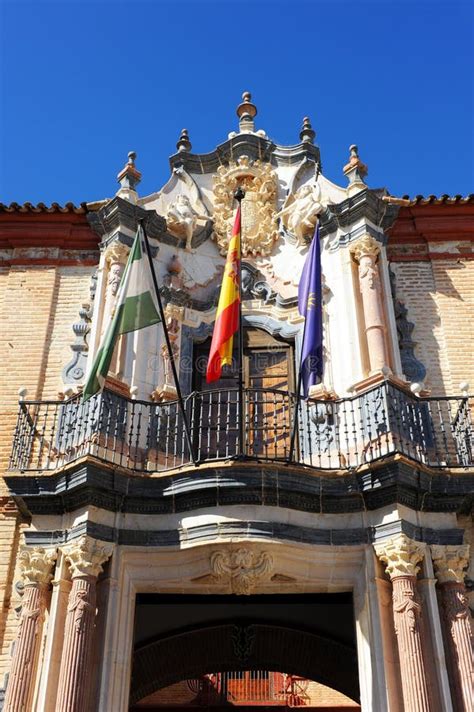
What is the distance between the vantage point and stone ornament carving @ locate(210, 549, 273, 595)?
7.87 m

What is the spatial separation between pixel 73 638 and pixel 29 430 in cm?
280

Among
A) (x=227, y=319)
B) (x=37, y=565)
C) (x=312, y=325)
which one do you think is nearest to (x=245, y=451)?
(x=227, y=319)

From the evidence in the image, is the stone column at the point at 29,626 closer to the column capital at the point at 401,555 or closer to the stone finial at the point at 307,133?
the column capital at the point at 401,555

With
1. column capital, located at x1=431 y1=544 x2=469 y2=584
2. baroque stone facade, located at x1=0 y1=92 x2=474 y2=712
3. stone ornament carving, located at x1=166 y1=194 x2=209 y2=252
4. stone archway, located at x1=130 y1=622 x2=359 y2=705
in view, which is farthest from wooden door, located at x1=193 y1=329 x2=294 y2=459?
stone archway, located at x1=130 y1=622 x2=359 y2=705

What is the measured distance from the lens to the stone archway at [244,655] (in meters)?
10.5

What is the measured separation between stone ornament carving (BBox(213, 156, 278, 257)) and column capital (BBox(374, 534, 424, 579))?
5016 millimetres

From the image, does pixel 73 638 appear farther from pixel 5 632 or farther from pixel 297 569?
pixel 297 569

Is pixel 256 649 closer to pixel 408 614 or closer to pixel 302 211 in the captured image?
pixel 408 614

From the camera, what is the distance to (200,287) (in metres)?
11.0

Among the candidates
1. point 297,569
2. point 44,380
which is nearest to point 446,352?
point 297,569

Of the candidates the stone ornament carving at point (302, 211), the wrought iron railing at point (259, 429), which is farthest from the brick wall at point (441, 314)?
the stone ornament carving at point (302, 211)

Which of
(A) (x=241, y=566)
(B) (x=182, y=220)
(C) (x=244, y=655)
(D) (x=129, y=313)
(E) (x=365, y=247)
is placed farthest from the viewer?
(B) (x=182, y=220)

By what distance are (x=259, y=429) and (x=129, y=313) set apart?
6.24 feet

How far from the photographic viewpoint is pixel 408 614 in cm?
738
